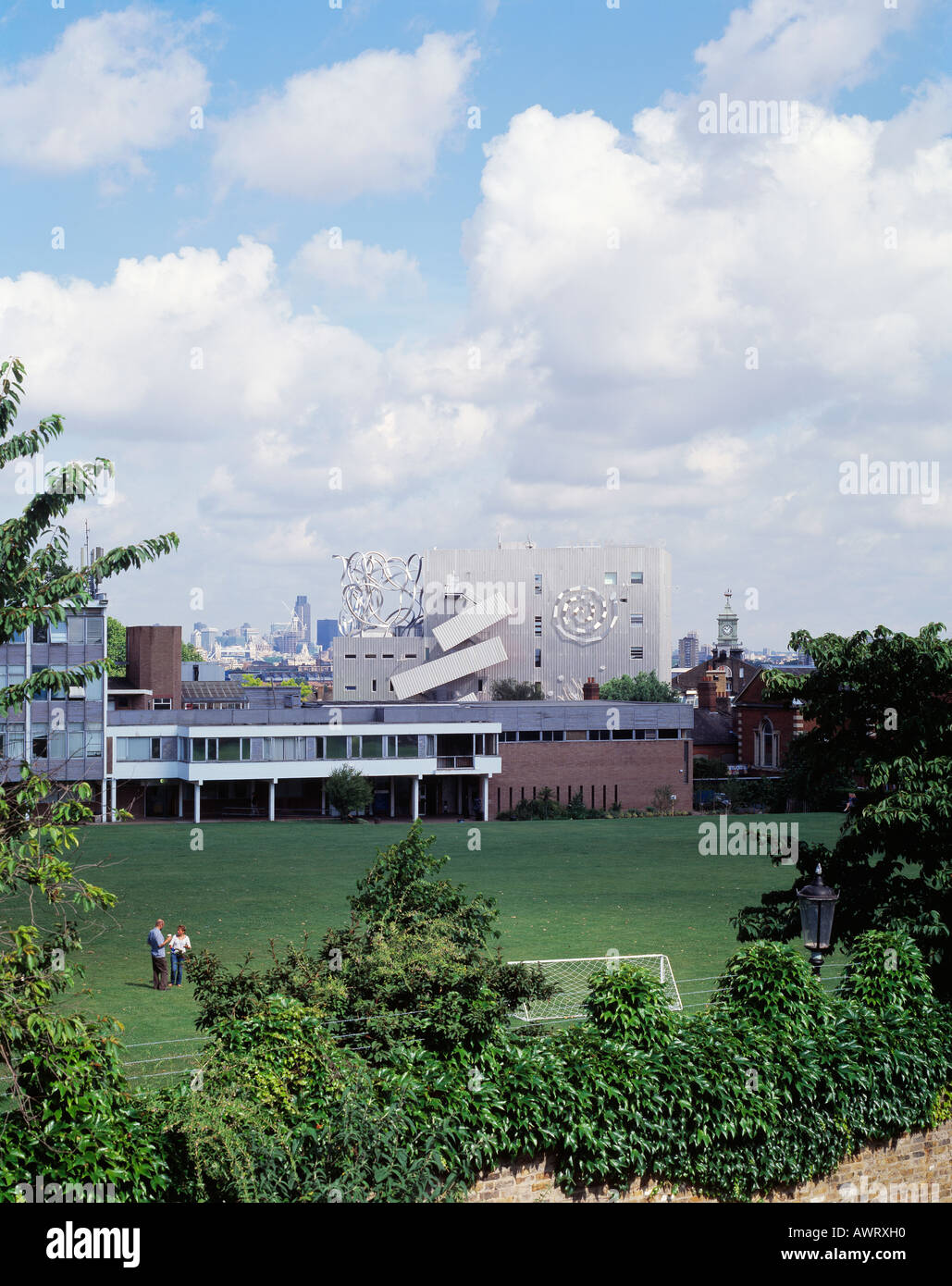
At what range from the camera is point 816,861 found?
1644 cm

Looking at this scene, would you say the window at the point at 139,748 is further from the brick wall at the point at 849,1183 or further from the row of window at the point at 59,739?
the brick wall at the point at 849,1183

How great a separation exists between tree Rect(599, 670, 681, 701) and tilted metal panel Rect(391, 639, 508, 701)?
15963 mm

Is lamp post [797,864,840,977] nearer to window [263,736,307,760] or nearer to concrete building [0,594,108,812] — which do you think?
concrete building [0,594,108,812]

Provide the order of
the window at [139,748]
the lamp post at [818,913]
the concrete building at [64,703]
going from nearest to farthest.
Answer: the lamp post at [818,913] → the concrete building at [64,703] → the window at [139,748]

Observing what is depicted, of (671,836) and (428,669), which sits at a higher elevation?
(428,669)

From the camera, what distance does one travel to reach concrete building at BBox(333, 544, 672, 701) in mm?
106625

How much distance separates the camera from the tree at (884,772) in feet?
49.6

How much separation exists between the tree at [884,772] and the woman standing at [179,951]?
1135 centimetres

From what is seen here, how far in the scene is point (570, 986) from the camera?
845 inches

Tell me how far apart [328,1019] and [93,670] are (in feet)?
15.2

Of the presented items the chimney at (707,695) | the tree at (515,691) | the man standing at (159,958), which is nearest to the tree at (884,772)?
the man standing at (159,958)

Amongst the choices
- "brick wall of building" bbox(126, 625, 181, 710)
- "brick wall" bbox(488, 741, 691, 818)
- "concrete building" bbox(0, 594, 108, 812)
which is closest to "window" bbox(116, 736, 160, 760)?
"concrete building" bbox(0, 594, 108, 812)

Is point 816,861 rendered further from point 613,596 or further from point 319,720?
point 613,596
